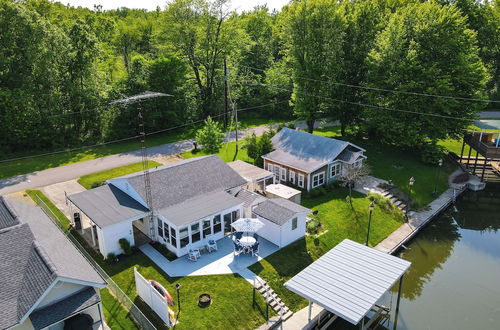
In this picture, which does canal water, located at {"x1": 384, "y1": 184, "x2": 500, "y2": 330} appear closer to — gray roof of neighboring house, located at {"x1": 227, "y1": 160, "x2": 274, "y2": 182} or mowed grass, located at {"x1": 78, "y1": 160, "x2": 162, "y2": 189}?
gray roof of neighboring house, located at {"x1": 227, "y1": 160, "x2": 274, "y2": 182}

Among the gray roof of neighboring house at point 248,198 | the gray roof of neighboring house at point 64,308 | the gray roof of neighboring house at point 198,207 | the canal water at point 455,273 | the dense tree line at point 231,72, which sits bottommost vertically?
the canal water at point 455,273

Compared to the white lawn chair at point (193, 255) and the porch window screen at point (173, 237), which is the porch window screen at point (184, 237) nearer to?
the porch window screen at point (173, 237)

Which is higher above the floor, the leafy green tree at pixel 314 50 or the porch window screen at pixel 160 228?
the leafy green tree at pixel 314 50

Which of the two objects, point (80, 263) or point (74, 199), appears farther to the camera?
point (74, 199)

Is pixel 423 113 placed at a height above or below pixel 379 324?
above

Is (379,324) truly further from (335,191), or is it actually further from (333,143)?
(333,143)

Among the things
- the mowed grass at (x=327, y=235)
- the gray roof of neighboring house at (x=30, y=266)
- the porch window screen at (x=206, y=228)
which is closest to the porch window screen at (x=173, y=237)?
the porch window screen at (x=206, y=228)

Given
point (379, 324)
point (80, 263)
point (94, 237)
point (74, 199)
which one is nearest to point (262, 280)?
point (379, 324)

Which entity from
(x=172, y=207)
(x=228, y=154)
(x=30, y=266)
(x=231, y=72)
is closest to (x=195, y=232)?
(x=172, y=207)
